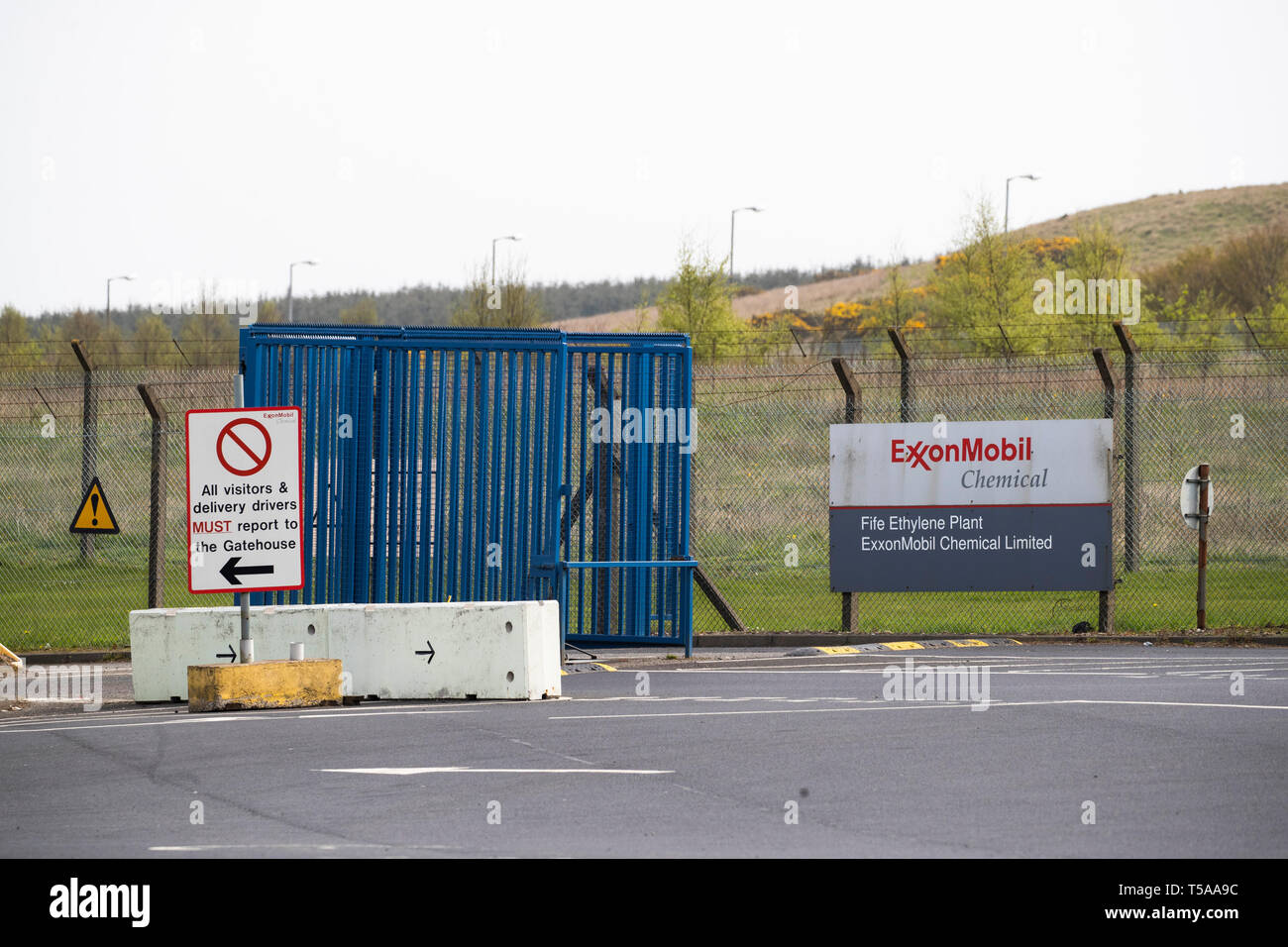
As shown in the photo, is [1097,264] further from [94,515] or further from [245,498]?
[245,498]

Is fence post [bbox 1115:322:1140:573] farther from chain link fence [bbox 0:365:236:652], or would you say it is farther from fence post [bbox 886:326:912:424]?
chain link fence [bbox 0:365:236:652]

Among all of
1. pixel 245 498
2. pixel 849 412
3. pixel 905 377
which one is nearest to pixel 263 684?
pixel 245 498

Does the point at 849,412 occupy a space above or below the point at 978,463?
above

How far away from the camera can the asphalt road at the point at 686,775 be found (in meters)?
7.00

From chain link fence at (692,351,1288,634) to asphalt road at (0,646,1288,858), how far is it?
18.2 ft

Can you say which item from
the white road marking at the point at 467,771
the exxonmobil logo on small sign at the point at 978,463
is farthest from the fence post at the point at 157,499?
the white road marking at the point at 467,771

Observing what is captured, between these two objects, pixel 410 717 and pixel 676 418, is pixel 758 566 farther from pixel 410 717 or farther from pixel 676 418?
pixel 410 717

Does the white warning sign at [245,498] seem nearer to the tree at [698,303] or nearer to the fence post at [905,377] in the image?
the fence post at [905,377]

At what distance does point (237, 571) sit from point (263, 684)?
89 cm

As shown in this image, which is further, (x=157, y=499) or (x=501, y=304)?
(x=501, y=304)

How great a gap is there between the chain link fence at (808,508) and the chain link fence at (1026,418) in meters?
0.06

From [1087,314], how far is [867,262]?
8111 centimetres

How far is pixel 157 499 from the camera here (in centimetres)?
1630

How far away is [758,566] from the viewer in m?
23.4
